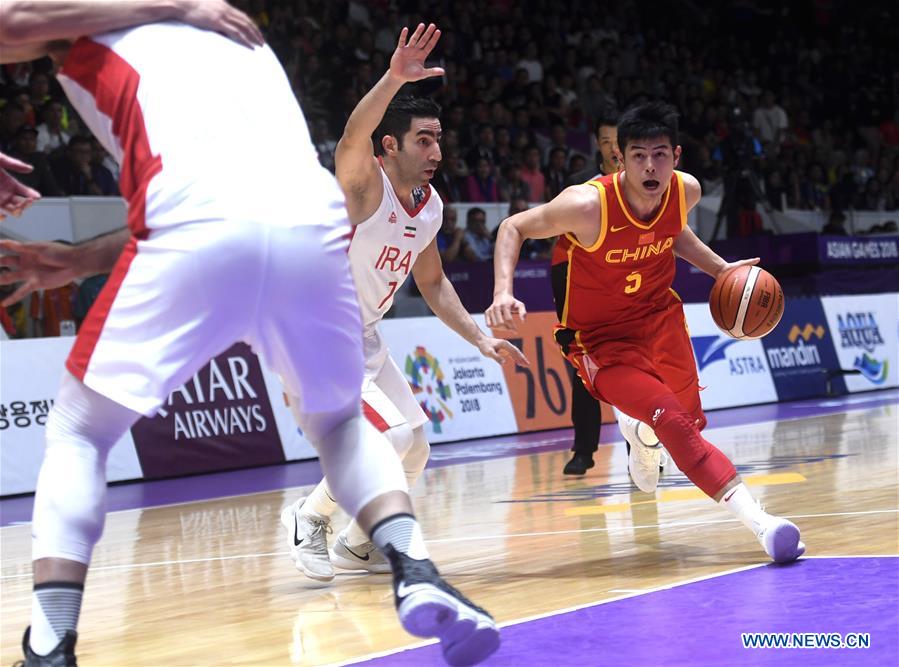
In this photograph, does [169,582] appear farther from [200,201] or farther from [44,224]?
[44,224]

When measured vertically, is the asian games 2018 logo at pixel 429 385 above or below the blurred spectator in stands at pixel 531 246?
below

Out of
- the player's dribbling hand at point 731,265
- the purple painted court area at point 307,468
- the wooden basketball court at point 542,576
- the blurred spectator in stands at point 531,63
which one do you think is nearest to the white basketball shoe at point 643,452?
the wooden basketball court at point 542,576

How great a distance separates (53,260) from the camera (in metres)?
2.96

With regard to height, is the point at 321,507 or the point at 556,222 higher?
the point at 556,222

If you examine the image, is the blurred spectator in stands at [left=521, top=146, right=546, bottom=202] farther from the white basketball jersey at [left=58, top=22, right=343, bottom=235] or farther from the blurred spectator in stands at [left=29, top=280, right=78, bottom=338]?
the white basketball jersey at [left=58, top=22, right=343, bottom=235]

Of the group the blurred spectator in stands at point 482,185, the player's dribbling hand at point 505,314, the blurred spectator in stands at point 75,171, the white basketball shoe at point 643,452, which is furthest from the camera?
the blurred spectator in stands at point 482,185

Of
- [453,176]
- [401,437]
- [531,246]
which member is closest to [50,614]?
[401,437]

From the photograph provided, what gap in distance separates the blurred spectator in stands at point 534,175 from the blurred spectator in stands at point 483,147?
419 millimetres

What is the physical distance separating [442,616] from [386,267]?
2.81 m

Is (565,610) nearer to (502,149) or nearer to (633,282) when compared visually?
(633,282)

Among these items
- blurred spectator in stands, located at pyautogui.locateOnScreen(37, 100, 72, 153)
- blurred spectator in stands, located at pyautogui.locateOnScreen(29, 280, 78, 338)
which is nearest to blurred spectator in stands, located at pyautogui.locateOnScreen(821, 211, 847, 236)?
blurred spectator in stands, located at pyautogui.locateOnScreen(37, 100, 72, 153)

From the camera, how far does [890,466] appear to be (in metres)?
7.83

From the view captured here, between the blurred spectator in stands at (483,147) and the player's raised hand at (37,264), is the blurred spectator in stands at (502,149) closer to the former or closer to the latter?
the blurred spectator in stands at (483,147)

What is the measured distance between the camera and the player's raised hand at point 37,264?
2930 mm
